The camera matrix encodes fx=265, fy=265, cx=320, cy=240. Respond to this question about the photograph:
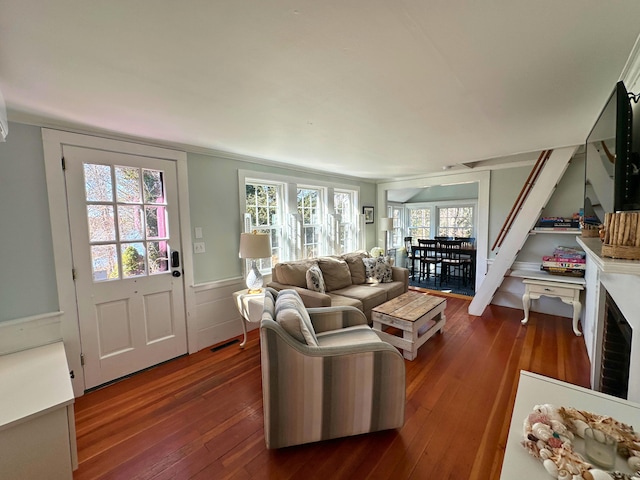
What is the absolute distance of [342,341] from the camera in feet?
6.48

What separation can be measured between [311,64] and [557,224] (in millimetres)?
3627

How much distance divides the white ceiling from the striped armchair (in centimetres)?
139

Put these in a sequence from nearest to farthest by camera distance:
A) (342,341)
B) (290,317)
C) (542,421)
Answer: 1. (542,421)
2. (290,317)
3. (342,341)

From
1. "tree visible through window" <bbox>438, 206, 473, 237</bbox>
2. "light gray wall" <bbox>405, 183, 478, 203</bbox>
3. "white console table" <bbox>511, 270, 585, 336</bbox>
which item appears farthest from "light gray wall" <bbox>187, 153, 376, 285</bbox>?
"tree visible through window" <bbox>438, 206, 473, 237</bbox>

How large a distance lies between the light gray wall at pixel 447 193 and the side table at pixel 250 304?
206 inches

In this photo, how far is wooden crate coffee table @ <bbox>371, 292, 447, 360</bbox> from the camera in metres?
2.59

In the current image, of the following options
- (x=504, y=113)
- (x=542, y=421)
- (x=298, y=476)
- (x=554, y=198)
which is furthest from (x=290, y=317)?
(x=554, y=198)

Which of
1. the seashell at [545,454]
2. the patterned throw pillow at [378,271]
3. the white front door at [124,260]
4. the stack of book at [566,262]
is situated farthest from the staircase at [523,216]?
the white front door at [124,260]

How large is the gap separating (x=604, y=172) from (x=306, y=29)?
1.75 meters

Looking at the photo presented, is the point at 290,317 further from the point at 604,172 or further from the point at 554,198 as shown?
the point at 554,198

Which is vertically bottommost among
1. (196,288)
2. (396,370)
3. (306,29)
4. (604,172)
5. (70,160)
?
(396,370)

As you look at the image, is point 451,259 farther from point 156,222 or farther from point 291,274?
point 156,222

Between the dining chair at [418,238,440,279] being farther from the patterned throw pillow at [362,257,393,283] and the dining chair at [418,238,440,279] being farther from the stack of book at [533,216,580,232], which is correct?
the stack of book at [533,216,580,232]

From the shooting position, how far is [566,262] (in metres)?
3.29
